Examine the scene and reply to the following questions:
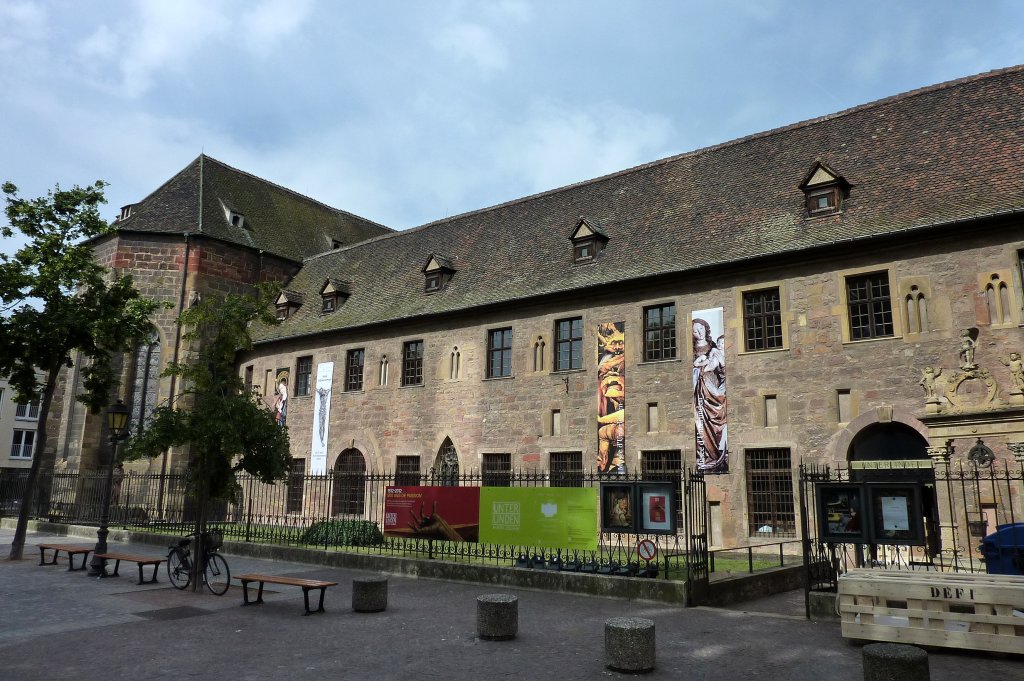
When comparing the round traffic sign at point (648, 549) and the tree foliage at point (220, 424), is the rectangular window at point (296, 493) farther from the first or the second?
the round traffic sign at point (648, 549)

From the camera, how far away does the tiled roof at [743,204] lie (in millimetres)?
18188

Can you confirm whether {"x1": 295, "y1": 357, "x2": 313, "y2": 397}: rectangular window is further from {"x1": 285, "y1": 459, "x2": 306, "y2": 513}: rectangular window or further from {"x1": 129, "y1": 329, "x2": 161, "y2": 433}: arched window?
{"x1": 129, "y1": 329, "x2": 161, "y2": 433}: arched window

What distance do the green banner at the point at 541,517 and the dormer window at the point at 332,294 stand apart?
18264 millimetres

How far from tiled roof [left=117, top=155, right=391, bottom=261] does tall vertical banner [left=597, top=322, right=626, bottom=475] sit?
21.1m

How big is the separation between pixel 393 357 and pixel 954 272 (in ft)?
59.1

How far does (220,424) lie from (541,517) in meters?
6.05

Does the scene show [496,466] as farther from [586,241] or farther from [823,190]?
[823,190]

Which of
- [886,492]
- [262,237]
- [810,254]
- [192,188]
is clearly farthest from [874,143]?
[192,188]

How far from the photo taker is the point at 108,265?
33.3 m

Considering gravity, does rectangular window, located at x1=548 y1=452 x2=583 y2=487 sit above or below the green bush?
above

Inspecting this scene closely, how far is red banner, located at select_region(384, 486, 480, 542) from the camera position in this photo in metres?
14.9

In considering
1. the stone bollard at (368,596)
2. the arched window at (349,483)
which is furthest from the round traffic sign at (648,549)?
the arched window at (349,483)

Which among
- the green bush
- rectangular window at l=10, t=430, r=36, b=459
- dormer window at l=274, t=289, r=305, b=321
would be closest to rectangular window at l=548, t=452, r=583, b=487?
the green bush

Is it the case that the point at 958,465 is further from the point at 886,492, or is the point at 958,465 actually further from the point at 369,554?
the point at 369,554
